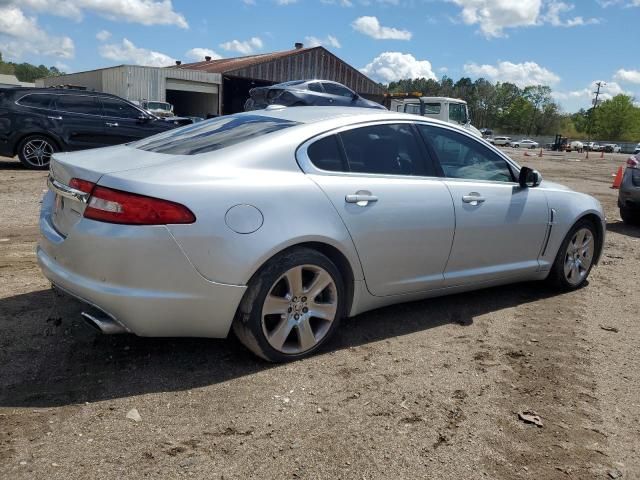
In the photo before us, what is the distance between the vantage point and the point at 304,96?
14.6 m

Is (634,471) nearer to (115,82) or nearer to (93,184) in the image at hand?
(93,184)

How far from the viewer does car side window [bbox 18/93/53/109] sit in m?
11.3

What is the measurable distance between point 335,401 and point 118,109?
1071 centimetres

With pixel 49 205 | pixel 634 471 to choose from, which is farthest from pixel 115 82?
pixel 634 471

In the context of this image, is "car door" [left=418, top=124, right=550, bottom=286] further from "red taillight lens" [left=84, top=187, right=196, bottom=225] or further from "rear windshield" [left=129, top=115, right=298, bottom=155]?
"red taillight lens" [left=84, top=187, right=196, bottom=225]

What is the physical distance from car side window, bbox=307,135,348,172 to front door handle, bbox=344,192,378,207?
20 centimetres

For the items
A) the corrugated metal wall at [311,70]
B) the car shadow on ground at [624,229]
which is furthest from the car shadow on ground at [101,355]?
the corrugated metal wall at [311,70]

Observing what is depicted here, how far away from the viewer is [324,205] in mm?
3389

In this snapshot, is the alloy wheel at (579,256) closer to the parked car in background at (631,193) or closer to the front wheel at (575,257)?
the front wheel at (575,257)

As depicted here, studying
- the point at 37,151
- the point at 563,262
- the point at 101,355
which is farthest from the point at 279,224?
the point at 37,151

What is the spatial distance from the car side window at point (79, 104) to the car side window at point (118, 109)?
141 millimetres

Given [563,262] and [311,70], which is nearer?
[563,262]

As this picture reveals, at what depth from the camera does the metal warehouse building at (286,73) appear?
38.9 metres

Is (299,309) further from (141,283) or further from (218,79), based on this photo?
(218,79)
